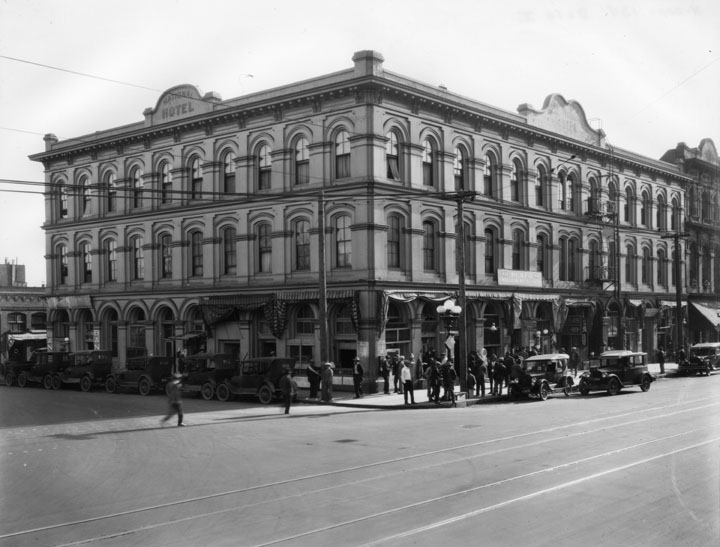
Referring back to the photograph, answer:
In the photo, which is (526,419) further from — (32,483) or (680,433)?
(32,483)

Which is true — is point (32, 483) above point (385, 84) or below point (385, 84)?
below

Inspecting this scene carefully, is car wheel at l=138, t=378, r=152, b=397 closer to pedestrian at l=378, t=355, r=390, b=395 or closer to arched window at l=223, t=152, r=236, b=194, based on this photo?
pedestrian at l=378, t=355, r=390, b=395

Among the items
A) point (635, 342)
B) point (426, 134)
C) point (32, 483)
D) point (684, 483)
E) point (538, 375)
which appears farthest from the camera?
point (635, 342)

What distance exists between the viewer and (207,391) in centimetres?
2922

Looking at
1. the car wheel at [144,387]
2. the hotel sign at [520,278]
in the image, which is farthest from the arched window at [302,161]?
the hotel sign at [520,278]

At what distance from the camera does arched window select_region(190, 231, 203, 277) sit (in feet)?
124

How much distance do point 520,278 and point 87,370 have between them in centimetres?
2130

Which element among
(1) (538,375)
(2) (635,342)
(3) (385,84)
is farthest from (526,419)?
(2) (635,342)

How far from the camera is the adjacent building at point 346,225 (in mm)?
31500

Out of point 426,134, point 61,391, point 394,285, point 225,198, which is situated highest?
point 426,134

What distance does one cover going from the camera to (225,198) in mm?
36031

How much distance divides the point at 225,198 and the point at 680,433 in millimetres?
24460

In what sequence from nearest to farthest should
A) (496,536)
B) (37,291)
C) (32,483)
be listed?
(496,536), (32,483), (37,291)

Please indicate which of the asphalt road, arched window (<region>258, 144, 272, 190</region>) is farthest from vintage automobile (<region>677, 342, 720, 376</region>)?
arched window (<region>258, 144, 272, 190</region>)
